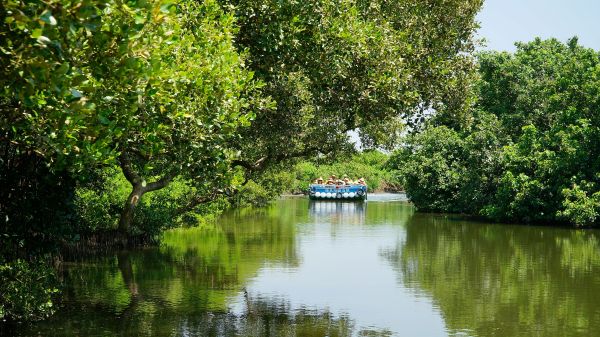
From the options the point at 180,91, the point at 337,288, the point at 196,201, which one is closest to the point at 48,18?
the point at 180,91

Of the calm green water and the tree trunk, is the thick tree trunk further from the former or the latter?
the calm green water

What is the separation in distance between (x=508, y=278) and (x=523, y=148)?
70.6 ft

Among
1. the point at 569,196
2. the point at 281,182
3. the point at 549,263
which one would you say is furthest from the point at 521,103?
the point at 549,263

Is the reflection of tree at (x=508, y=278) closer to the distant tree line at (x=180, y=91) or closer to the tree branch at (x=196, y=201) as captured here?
the distant tree line at (x=180, y=91)

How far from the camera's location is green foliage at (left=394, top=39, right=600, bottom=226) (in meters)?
37.3

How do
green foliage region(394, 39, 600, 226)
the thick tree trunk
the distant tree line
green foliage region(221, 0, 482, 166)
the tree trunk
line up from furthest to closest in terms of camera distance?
green foliage region(394, 39, 600, 226) → the tree trunk → the thick tree trunk → green foliage region(221, 0, 482, 166) → the distant tree line

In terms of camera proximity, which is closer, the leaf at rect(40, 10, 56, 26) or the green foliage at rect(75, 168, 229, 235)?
the leaf at rect(40, 10, 56, 26)

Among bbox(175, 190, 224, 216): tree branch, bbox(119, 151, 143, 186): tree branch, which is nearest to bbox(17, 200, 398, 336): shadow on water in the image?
bbox(175, 190, 224, 216): tree branch

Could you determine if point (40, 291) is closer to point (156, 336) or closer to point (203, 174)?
point (156, 336)

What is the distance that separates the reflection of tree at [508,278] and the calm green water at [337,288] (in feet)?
0.12

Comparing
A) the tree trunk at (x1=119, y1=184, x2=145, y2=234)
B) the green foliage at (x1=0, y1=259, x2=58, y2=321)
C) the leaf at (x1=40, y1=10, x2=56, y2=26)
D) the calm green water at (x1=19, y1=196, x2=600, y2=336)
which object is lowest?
the calm green water at (x1=19, y1=196, x2=600, y2=336)

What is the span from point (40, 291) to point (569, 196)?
2897cm

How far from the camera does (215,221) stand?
4106 cm

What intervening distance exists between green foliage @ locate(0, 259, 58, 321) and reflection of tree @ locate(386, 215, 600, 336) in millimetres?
7707
